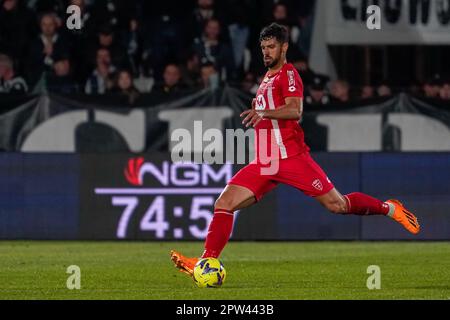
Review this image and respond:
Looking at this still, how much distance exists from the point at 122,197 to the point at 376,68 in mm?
6966

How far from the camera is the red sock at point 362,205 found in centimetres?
1255

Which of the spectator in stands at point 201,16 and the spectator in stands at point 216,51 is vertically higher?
the spectator in stands at point 201,16

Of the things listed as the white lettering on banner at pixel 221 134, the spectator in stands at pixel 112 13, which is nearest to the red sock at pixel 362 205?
the white lettering on banner at pixel 221 134

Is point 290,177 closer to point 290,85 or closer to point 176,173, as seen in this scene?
point 290,85

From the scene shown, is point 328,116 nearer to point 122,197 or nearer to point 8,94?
point 122,197

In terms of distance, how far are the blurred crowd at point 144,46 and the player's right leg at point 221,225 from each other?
7.25m

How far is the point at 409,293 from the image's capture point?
11.5 metres

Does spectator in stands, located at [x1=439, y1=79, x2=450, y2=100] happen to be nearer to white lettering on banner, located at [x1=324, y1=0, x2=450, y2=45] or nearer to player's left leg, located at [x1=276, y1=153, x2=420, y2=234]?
white lettering on banner, located at [x1=324, y1=0, x2=450, y2=45]

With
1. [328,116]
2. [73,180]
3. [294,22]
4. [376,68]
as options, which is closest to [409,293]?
[328,116]

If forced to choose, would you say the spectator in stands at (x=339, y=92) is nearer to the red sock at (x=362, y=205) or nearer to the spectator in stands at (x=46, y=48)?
the spectator in stands at (x=46, y=48)

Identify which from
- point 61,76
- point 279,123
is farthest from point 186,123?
point 279,123

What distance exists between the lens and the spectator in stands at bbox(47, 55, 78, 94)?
19647 millimetres

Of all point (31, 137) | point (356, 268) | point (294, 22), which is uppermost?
point (294, 22)

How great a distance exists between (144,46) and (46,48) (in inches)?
69.8
